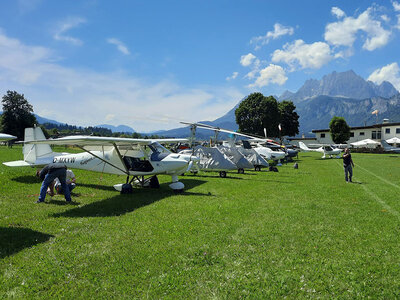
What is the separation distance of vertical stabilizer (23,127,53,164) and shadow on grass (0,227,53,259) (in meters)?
7.38

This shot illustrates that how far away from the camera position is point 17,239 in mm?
5160

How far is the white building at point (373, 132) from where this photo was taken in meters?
57.7

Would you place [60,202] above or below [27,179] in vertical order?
below

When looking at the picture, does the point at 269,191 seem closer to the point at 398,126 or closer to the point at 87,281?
the point at 87,281

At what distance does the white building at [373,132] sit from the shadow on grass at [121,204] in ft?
215

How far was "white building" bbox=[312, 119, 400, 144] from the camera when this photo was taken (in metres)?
57.7

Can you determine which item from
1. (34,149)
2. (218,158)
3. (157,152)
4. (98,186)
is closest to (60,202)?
(98,186)

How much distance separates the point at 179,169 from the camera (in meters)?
10.9

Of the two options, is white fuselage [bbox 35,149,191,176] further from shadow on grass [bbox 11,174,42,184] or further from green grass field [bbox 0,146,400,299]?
green grass field [bbox 0,146,400,299]

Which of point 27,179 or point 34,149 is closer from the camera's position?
point 34,149

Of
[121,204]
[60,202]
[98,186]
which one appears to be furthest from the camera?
[98,186]

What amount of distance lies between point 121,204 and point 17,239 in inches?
135

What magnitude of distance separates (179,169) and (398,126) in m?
65.9

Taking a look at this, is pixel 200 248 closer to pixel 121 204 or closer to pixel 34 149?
pixel 121 204
